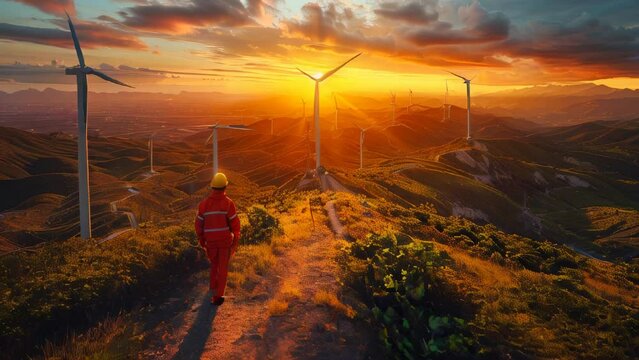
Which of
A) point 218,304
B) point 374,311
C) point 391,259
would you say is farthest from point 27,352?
point 391,259

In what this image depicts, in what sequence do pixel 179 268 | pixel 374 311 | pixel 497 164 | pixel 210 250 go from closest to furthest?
pixel 374 311, pixel 210 250, pixel 179 268, pixel 497 164

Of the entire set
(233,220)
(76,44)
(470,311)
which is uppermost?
(76,44)

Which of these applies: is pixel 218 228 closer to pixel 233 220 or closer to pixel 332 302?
pixel 233 220

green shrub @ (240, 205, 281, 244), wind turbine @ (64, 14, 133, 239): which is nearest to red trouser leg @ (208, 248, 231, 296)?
green shrub @ (240, 205, 281, 244)

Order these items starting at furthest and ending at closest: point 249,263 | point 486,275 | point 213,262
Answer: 1. point 486,275
2. point 249,263
3. point 213,262

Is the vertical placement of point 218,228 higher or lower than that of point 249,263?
higher

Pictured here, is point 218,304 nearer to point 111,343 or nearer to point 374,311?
point 111,343

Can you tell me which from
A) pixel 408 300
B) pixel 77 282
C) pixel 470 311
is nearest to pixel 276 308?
pixel 408 300

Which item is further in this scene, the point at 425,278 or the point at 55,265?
the point at 55,265
